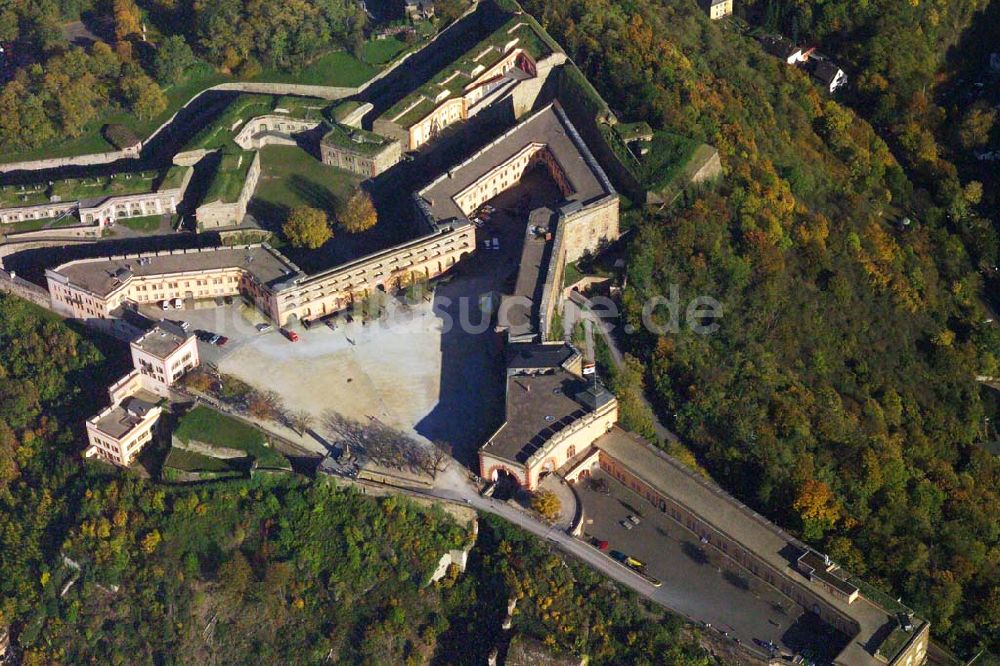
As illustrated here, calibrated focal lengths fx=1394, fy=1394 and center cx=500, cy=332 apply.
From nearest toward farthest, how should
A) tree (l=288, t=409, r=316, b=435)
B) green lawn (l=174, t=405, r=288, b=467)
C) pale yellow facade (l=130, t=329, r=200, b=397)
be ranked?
green lawn (l=174, t=405, r=288, b=467) → tree (l=288, t=409, r=316, b=435) → pale yellow facade (l=130, t=329, r=200, b=397)

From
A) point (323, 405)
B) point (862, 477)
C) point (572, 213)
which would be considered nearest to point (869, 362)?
point (862, 477)

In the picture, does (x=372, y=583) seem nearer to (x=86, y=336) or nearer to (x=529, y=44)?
(x=86, y=336)

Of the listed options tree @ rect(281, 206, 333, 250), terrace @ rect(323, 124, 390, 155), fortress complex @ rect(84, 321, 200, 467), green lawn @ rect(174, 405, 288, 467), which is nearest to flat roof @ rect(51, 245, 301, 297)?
tree @ rect(281, 206, 333, 250)

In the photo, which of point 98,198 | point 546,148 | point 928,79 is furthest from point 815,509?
point 928,79

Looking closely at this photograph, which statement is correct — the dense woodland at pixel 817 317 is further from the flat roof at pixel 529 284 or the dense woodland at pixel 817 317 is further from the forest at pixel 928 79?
the flat roof at pixel 529 284

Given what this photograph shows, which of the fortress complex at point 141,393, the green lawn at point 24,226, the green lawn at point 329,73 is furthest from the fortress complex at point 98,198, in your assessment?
the green lawn at point 329,73

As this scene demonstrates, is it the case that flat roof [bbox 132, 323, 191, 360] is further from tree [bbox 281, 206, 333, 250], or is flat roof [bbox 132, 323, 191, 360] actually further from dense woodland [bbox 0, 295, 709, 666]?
tree [bbox 281, 206, 333, 250]
